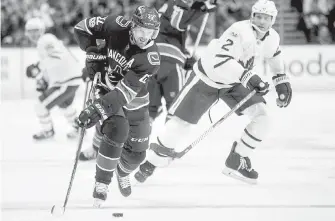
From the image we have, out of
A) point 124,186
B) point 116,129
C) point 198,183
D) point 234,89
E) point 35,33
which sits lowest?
point 35,33

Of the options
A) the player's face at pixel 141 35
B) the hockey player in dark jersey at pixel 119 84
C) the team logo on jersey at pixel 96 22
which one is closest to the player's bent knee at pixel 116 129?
the hockey player in dark jersey at pixel 119 84

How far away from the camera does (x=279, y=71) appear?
4031mm

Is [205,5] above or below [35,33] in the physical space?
above

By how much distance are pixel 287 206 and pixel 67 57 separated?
2763 mm

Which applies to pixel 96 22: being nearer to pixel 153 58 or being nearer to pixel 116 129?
pixel 153 58

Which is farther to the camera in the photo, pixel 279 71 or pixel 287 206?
pixel 279 71

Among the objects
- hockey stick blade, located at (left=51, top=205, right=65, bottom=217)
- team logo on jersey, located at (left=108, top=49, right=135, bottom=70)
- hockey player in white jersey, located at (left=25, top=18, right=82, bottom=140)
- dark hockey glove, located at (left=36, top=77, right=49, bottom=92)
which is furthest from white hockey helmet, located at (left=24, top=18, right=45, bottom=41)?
hockey stick blade, located at (left=51, top=205, right=65, bottom=217)

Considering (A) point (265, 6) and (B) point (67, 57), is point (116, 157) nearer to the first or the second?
(A) point (265, 6)

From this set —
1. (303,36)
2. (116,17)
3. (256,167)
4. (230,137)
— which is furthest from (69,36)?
(116,17)

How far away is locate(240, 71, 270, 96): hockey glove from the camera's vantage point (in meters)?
3.71

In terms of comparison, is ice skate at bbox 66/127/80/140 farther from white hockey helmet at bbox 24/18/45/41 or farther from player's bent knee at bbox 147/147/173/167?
player's bent knee at bbox 147/147/173/167

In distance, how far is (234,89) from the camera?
4.02 metres

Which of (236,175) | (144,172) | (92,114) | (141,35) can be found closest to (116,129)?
(92,114)

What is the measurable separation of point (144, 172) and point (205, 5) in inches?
61.3
